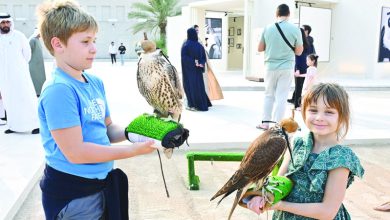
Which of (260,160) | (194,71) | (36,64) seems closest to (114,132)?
(260,160)

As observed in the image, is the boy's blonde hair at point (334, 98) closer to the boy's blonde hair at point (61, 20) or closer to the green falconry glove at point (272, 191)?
the green falconry glove at point (272, 191)

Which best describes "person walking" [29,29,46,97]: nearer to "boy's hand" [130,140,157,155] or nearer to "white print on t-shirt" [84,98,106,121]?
"white print on t-shirt" [84,98,106,121]

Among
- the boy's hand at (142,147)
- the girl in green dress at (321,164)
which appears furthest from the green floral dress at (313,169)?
the boy's hand at (142,147)

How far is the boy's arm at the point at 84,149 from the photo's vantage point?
156 centimetres

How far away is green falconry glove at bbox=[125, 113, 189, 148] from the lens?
64.6 inches

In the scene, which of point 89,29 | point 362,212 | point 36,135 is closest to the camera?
point 89,29

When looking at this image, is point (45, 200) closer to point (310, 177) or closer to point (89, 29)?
point (89, 29)

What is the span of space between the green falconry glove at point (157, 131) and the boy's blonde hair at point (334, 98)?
599 mm

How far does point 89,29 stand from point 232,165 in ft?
11.5

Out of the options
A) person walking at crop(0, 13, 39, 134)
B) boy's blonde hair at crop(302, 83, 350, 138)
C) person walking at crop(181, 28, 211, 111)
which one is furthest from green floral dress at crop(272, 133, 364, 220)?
person walking at crop(181, 28, 211, 111)

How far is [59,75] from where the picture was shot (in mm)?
1627

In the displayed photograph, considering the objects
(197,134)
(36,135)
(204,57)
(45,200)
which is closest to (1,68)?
(36,135)

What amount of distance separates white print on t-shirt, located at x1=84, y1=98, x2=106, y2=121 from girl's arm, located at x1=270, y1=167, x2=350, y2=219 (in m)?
0.85

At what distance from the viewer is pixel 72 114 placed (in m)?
1.56
